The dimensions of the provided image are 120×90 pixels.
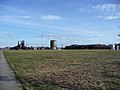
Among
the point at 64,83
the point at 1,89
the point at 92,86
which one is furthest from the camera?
the point at 64,83

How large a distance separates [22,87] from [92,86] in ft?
9.52

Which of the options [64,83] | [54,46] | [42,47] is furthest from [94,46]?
[64,83]

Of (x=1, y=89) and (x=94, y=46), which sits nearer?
(x=1, y=89)

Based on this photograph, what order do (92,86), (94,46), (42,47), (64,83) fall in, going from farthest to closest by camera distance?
(42,47) < (94,46) < (64,83) < (92,86)

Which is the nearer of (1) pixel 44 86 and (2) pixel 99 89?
(2) pixel 99 89

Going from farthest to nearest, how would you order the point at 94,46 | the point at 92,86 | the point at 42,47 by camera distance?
1. the point at 42,47
2. the point at 94,46
3. the point at 92,86

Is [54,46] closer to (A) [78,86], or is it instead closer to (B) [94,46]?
(B) [94,46]

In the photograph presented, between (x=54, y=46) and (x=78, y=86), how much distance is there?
556 feet

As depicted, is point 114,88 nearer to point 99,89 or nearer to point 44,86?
point 99,89

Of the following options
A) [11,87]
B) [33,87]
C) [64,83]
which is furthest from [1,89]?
[64,83]

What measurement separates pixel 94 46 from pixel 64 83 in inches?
6345

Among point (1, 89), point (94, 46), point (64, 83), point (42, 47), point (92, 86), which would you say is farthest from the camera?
point (42, 47)

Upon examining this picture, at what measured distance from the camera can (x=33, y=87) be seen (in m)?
11.6

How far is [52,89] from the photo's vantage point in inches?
436
